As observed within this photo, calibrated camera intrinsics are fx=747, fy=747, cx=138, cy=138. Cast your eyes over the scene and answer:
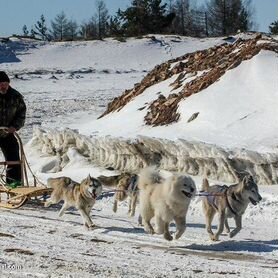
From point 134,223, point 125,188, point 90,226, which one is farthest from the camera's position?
point 125,188

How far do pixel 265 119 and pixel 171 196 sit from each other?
203 inches

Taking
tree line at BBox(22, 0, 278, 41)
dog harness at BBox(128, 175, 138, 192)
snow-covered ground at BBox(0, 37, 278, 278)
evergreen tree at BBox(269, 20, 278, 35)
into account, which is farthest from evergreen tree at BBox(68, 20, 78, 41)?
→ dog harness at BBox(128, 175, 138, 192)

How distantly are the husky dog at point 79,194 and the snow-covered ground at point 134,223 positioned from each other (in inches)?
6.3

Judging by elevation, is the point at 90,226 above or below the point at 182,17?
below

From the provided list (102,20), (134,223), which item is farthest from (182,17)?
(134,223)

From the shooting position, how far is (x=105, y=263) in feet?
19.9

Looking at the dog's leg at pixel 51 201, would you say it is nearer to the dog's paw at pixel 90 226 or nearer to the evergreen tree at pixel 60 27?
the dog's paw at pixel 90 226

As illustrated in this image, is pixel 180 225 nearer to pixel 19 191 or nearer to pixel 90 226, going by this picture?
pixel 90 226

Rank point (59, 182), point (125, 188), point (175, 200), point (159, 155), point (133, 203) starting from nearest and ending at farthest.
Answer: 1. point (175, 200)
2. point (59, 182)
3. point (133, 203)
4. point (125, 188)
5. point (159, 155)

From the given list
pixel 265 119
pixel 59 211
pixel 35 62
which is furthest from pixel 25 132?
pixel 35 62

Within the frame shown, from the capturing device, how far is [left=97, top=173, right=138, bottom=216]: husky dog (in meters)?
9.01

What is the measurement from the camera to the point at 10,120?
9422mm

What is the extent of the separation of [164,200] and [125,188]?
238 centimetres

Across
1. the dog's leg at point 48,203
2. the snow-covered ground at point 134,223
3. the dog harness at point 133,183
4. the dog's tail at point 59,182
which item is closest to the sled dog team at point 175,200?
the snow-covered ground at point 134,223
